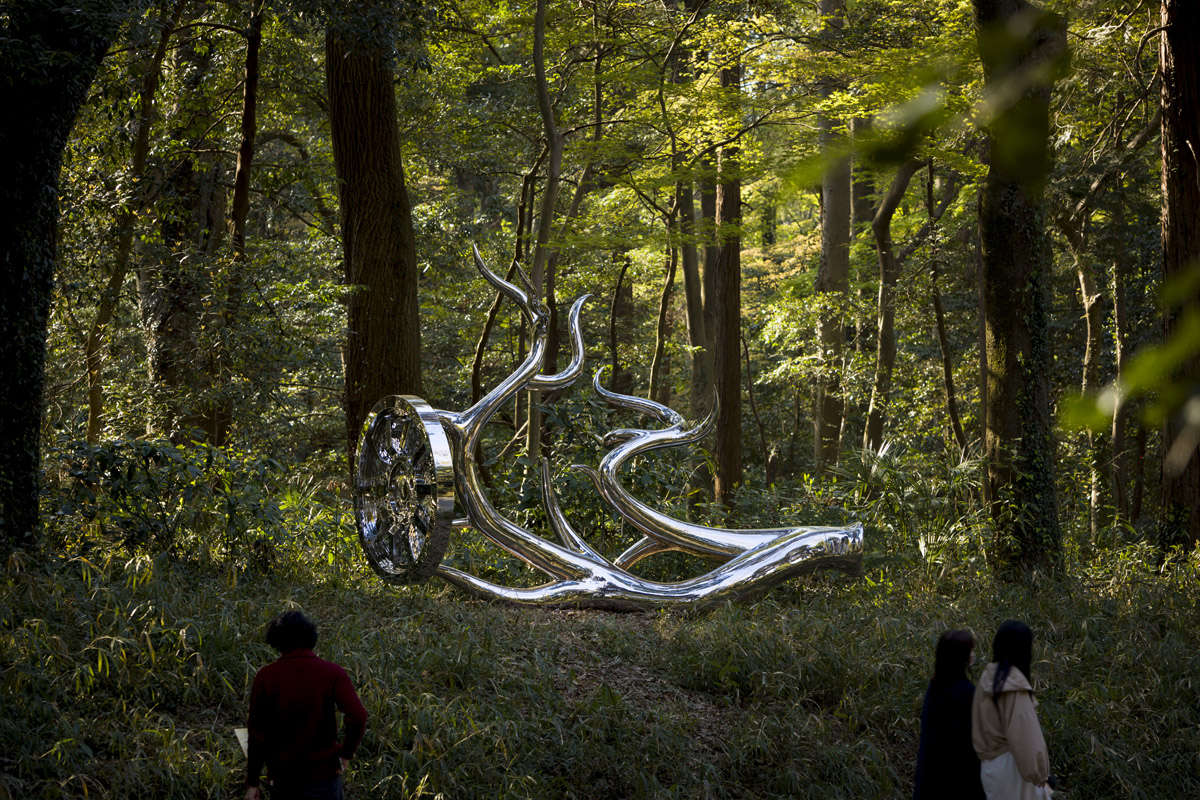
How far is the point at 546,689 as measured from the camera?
6.73m

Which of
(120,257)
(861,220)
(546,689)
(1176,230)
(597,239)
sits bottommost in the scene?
(546,689)

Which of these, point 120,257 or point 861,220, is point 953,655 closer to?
point 120,257

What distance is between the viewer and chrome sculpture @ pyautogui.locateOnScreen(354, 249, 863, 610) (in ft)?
27.9

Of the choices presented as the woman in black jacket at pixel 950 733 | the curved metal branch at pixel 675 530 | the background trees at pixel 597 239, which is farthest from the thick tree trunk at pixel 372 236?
the woman in black jacket at pixel 950 733

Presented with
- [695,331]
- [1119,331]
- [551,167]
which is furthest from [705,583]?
[695,331]

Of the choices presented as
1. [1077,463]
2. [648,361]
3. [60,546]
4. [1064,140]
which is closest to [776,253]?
Answer: [648,361]

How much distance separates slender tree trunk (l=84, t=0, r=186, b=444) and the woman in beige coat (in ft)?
31.5

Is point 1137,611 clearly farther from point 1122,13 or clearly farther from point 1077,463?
point 1077,463

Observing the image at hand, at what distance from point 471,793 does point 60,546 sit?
4831mm

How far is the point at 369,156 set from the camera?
11148mm

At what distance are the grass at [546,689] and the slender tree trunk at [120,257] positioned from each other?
4388 millimetres

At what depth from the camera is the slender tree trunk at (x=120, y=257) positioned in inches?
439

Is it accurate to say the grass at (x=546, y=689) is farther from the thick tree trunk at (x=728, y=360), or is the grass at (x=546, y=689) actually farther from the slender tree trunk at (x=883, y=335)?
the slender tree trunk at (x=883, y=335)

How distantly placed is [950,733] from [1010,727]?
317 millimetres
